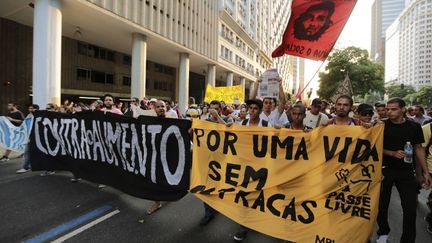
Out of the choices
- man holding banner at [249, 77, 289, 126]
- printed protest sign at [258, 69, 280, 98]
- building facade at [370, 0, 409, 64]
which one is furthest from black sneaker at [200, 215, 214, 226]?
building facade at [370, 0, 409, 64]

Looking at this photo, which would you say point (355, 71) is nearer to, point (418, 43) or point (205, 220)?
point (205, 220)

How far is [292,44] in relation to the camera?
18.4ft

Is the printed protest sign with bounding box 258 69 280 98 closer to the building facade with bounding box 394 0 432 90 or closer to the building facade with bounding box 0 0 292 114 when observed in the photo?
the building facade with bounding box 0 0 292 114

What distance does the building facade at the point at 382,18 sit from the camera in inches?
6874

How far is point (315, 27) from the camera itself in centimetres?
534

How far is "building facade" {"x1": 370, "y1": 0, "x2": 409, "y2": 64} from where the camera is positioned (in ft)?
573

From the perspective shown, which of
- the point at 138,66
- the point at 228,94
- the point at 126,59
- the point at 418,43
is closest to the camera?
the point at 228,94

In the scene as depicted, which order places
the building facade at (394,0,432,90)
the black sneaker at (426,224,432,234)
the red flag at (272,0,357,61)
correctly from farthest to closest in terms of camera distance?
the building facade at (394,0,432,90) < the red flag at (272,0,357,61) < the black sneaker at (426,224,432,234)

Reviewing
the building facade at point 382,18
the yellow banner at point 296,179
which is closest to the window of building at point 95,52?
the yellow banner at point 296,179

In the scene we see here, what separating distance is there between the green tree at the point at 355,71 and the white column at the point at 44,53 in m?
36.5

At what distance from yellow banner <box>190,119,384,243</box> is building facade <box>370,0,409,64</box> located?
195m

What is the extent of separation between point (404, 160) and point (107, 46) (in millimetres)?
25827

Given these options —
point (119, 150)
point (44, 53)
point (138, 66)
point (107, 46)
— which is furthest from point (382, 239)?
point (107, 46)

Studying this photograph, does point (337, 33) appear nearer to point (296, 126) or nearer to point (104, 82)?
point (296, 126)
